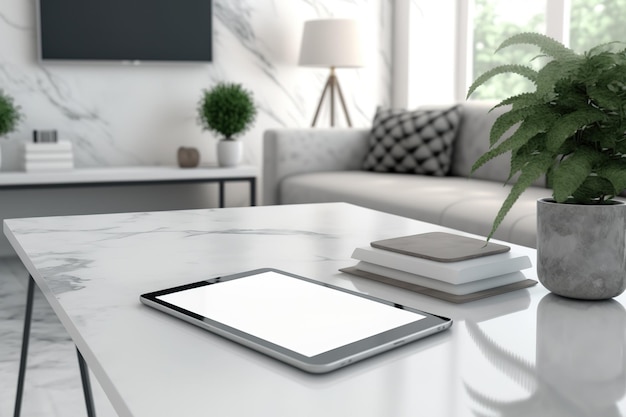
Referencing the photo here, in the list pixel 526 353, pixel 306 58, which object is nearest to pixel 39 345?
pixel 526 353

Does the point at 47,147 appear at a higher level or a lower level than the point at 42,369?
A: higher

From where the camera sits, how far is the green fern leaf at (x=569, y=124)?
83 centimetres

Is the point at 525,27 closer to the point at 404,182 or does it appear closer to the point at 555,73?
the point at 404,182

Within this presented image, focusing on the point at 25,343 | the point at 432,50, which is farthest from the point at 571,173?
the point at 432,50

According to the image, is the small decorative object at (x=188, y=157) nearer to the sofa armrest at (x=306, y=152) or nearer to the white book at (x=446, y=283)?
the sofa armrest at (x=306, y=152)

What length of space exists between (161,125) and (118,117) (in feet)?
0.73

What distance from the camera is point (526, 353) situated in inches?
29.0

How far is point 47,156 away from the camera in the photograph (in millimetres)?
3361

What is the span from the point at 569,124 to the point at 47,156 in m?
2.94

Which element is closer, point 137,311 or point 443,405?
point 443,405

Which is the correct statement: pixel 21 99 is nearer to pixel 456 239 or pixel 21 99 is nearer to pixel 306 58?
pixel 306 58

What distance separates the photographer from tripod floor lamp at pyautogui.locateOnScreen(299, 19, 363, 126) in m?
3.80

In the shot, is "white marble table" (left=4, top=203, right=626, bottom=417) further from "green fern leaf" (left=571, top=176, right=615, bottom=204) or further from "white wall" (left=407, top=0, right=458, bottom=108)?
"white wall" (left=407, top=0, right=458, bottom=108)

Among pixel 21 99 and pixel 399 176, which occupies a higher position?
pixel 21 99
